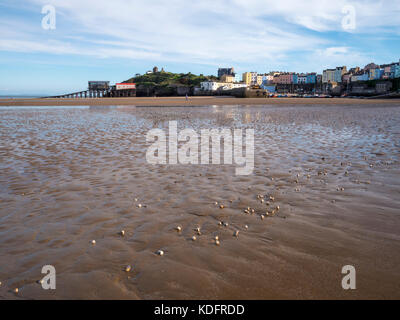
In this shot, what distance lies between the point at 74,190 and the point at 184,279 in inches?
182

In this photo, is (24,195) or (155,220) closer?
(155,220)

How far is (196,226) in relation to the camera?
5.38 metres

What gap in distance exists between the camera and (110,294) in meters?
3.54

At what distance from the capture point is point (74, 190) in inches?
287

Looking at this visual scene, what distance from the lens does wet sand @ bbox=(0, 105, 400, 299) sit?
12.1 ft

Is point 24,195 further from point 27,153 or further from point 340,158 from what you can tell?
point 340,158

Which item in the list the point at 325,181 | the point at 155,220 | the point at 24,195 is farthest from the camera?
the point at 325,181

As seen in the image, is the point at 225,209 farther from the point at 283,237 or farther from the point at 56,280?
the point at 56,280

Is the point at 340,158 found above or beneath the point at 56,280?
above

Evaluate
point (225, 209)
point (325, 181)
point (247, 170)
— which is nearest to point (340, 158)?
point (325, 181)

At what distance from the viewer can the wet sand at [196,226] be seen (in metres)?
3.70
